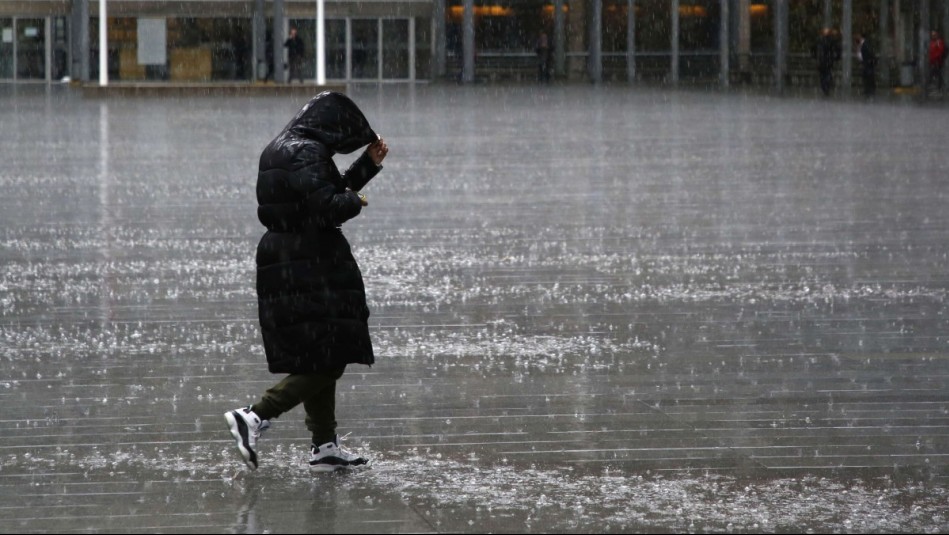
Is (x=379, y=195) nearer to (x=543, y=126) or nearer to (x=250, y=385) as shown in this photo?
(x=250, y=385)

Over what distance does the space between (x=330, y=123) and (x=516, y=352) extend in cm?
255

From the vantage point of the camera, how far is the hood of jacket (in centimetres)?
535

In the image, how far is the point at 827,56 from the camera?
37.0 meters

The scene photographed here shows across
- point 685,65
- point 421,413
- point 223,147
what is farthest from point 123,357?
point 685,65

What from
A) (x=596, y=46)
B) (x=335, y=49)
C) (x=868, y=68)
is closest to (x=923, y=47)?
(x=868, y=68)

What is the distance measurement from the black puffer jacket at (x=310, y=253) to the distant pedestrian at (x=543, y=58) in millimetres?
41406

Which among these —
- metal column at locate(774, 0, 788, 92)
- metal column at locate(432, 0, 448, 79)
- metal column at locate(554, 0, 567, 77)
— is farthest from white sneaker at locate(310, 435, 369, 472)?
metal column at locate(554, 0, 567, 77)

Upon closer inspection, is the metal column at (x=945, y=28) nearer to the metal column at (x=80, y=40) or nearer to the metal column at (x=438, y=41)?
the metal column at (x=438, y=41)

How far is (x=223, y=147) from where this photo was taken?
19984 mm

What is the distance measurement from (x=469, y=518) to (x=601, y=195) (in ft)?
32.7

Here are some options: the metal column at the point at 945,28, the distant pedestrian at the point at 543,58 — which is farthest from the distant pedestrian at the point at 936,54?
the distant pedestrian at the point at 543,58

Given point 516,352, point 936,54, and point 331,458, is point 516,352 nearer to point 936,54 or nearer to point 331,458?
point 331,458

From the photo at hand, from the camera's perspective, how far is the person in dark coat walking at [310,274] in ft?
17.3

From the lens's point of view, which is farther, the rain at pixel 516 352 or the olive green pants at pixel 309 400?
the olive green pants at pixel 309 400
